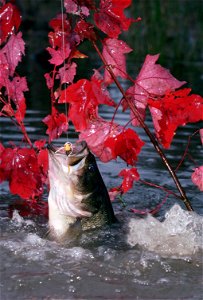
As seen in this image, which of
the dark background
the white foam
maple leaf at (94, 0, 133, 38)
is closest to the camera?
maple leaf at (94, 0, 133, 38)

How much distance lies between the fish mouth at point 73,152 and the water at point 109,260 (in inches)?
23.0

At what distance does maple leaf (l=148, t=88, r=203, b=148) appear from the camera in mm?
4531

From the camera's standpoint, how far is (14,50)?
4.86 metres

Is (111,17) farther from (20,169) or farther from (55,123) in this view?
(20,169)

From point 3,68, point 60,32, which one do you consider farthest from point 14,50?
point 60,32

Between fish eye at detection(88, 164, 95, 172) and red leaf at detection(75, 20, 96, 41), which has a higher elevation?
red leaf at detection(75, 20, 96, 41)

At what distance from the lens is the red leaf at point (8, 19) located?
4742mm

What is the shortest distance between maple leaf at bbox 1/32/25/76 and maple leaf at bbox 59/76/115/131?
394 millimetres

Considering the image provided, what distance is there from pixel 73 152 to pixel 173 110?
64 centimetres

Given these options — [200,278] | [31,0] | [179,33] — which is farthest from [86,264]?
[31,0]

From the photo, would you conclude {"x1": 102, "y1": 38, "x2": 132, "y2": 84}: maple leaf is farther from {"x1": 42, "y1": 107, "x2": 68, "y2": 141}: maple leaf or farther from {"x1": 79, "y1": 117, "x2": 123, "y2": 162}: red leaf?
{"x1": 42, "y1": 107, "x2": 68, "y2": 141}: maple leaf

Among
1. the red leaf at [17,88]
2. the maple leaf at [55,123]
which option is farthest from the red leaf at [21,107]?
the maple leaf at [55,123]

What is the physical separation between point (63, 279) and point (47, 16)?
18.7 meters

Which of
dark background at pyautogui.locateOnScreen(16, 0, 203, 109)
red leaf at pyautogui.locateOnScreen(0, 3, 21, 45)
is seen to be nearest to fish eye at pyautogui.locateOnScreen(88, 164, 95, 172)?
red leaf at pyautogui.locateOnScreen(0, 3, 21, 45)
